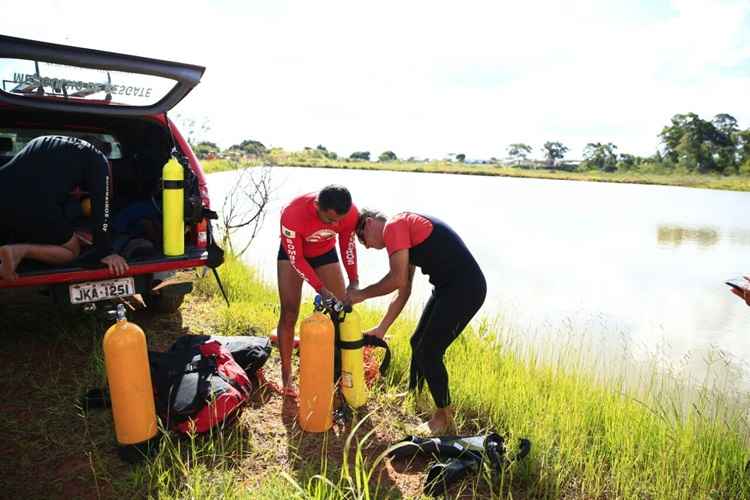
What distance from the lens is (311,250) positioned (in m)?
3.45

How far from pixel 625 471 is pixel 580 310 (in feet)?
14.2

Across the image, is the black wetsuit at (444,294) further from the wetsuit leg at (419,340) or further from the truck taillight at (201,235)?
the truck taillight at (201,235)

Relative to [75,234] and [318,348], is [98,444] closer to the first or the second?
[318,348]

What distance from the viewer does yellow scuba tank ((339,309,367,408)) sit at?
3061 millimetres

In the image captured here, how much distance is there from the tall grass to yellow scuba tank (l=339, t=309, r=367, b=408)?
0.37 metres

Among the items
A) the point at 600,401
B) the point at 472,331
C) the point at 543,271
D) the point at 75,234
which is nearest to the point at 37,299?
A: the point at 75,234

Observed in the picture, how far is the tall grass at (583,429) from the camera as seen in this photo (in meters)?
2.51

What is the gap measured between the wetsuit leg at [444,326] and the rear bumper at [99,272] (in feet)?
5.83

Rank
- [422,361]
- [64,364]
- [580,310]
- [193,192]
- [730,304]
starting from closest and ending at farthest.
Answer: [422,361] → [64,364] → [193,192] → [580,310] → [730,304]

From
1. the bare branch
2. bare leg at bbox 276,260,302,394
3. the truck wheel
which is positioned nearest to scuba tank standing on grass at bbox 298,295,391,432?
bare leg at bbox 276,260,302,394

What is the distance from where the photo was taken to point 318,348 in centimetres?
281

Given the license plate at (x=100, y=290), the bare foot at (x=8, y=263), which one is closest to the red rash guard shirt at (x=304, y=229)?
the license plate at (x=100, y=290)

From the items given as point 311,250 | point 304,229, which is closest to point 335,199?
point 304,229

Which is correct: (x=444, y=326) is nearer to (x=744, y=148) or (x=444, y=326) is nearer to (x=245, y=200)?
(x=245, y=200)
